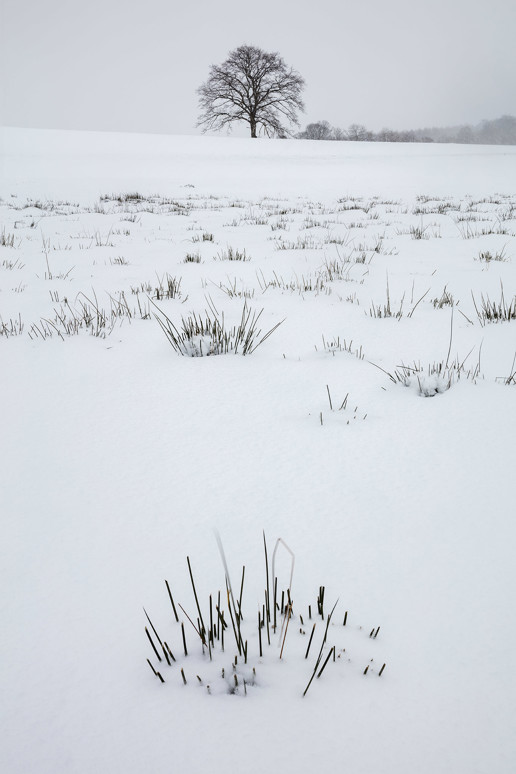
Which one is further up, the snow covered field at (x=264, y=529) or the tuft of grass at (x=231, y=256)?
the tuft of grass at (x=231, y=256)

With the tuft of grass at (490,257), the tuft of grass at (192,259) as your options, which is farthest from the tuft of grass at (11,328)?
the tuft of grass at (490,257)

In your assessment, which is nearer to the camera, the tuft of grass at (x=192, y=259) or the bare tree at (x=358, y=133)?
the tuft of grass at (x=192, y=259)

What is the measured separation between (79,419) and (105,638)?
123 cm

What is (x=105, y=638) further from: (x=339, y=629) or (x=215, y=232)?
(x=215, y=232)

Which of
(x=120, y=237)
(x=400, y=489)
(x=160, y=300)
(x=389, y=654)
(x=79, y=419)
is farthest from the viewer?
(x=120, y=237)

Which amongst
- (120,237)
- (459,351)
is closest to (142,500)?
(459,351)

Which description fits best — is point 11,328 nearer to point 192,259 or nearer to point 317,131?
point 192,259

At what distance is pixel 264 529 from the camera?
1.41m

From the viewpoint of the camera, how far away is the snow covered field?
88 centimetres

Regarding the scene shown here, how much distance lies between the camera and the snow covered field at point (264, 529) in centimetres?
88

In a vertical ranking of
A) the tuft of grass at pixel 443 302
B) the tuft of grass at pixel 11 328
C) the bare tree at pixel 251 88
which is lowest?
the tuft of grass at pixel 11 328

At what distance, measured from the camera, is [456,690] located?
938mm

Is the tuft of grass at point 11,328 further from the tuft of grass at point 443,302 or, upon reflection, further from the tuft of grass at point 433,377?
the tuft of grass at point 443,302

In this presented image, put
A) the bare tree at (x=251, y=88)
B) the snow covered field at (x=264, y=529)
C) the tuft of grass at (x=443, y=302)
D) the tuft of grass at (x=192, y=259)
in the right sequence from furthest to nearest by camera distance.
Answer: the bare tree at (x=251, y=88)
the tuft of grass at (x=192, y=259)
the tuft of grass at (x=443, y=302)
the snow covered field at (x=264, y=529)
